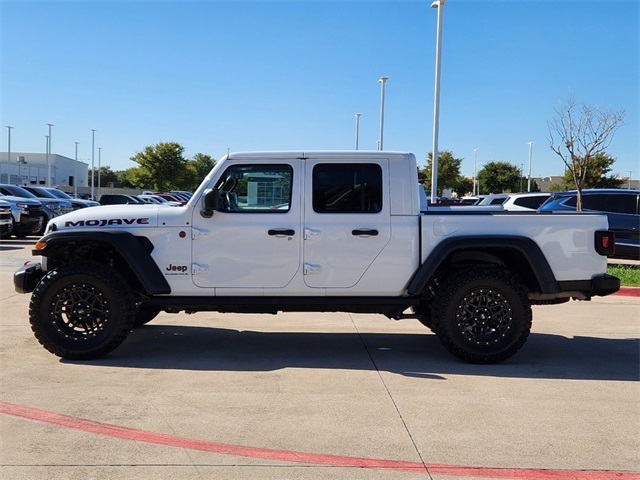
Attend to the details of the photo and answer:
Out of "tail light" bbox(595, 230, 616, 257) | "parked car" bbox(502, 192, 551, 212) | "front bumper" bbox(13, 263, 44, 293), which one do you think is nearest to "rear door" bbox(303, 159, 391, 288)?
"tail light" bbox(595, 230, 616, 257)

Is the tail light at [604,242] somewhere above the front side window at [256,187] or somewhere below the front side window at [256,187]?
below

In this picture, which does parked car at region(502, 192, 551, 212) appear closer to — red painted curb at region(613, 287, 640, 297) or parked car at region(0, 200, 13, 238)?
red painted curb at region(613, 287, 640, 297)

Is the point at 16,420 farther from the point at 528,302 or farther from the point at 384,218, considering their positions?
the point at 528,302

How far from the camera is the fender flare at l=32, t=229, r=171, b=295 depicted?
Result: 5840 millimetres

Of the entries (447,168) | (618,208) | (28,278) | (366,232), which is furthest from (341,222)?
(447,168)

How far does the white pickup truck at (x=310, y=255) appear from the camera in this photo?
19.3 ft

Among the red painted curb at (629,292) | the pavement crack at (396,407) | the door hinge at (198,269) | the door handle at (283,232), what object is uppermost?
the door handle at (283,232)

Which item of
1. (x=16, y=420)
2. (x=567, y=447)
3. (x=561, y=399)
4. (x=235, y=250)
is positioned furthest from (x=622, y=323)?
(x=16, y=420)

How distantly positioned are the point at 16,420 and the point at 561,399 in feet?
13.6

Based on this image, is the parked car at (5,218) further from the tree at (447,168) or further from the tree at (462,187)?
the tree at (462,187)

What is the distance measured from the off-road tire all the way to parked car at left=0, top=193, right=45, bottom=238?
14093mm

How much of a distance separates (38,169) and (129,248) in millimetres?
97794

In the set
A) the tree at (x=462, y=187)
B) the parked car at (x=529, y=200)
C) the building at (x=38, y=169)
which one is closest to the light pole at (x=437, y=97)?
the parked car at (x=529, y=200)

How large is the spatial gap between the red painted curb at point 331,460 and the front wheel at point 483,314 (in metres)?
2.28
